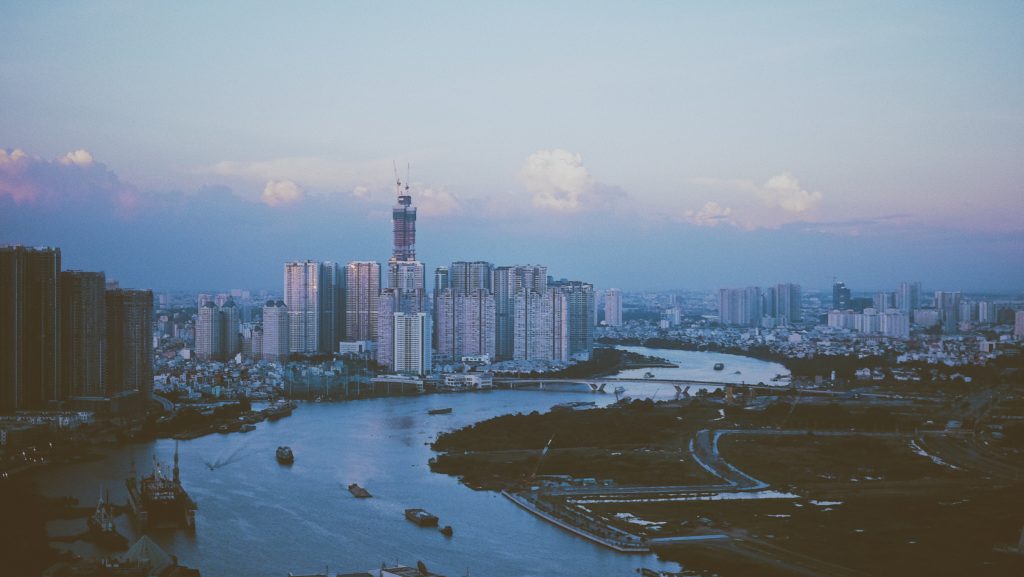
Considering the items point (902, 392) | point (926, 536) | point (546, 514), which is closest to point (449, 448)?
point (546, 514)

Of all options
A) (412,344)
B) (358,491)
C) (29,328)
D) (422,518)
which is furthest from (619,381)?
(422,518)

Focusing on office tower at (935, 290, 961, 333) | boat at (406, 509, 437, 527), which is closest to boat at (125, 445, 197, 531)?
boat at (406, 509, 437, 527)

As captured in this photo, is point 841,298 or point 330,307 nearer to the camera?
point 330,307

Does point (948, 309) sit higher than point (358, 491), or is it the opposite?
point (948, 309)

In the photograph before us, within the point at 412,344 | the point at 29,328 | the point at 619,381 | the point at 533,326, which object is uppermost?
the point at 29,328

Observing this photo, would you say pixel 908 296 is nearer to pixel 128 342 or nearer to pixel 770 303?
pixel 770 303
